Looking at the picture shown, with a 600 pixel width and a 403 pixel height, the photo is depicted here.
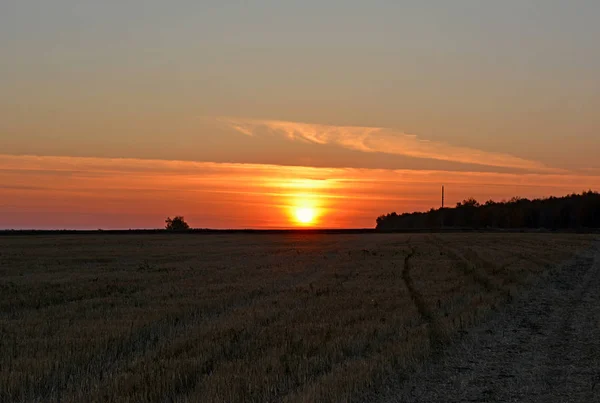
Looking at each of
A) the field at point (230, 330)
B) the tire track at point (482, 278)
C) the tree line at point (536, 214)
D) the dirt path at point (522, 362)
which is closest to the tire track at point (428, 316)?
the field at point (230, 330)

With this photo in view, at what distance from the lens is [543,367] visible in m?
12.4

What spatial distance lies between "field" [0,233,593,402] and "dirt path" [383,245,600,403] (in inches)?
20.5

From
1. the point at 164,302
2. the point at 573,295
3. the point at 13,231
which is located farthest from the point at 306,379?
the point at 13,231

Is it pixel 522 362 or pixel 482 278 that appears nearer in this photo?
pixel 522 362

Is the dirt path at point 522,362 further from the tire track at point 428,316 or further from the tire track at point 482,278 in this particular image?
the tire track at point 482,278

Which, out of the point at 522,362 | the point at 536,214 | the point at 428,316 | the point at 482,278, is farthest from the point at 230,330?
the point at 536,214

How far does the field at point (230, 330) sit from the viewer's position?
10898 mm

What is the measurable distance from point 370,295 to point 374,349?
341 inches

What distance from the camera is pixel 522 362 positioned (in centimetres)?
1281

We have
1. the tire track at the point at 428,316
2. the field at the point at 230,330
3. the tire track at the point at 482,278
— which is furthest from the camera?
the tire track at the point at 482,278

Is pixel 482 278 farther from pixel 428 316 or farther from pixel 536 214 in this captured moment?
pixel 536 214

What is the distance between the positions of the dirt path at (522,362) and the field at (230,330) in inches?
20.5

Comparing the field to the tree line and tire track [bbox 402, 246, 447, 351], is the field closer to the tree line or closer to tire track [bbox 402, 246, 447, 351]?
tire track [bbox 402, 246, 447, 351]

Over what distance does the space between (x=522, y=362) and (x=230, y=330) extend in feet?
19.2
